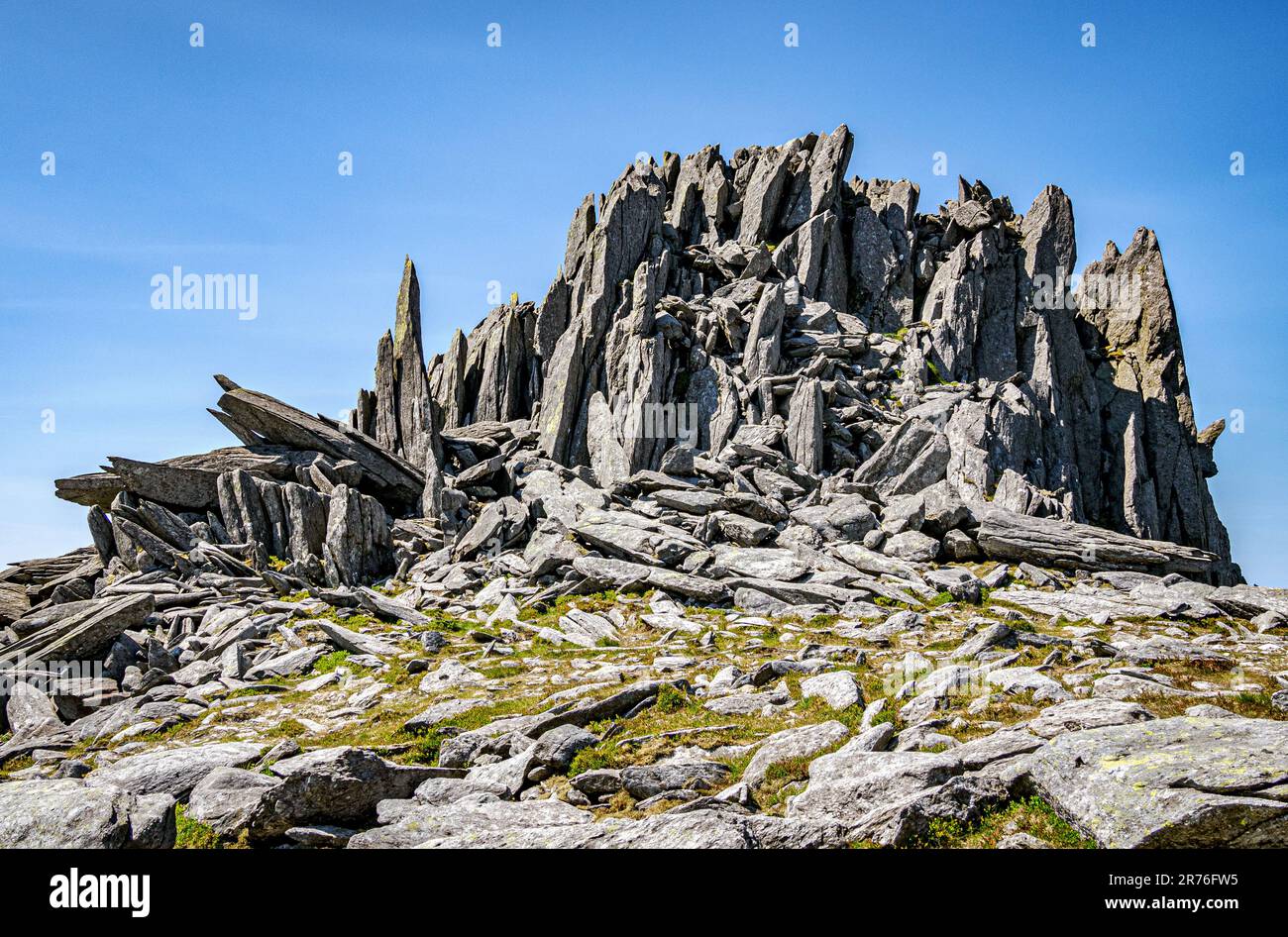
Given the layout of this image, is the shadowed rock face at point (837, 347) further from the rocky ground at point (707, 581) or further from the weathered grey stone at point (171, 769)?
the weathered grey stone at point (171, 769)

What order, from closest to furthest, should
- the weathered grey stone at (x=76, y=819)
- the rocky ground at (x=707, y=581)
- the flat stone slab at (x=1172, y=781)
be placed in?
the flat stone slab at (x=1172, y=781) < the weathered grey stone at (x=76, y=819) < the rocky ground at (x=707, y=581)

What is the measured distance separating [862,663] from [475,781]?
13.0 m

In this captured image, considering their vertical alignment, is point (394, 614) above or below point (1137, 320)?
below

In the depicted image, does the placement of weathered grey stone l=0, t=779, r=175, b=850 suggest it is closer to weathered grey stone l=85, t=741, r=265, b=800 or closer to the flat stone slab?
weathered grey stone l=85, t=741, r=265, b=800

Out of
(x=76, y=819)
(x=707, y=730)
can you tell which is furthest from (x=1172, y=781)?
(x=76, y=819)

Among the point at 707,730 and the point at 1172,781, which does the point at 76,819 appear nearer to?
the point at 707,730

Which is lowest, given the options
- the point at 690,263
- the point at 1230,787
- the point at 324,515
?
the point at 1230,787

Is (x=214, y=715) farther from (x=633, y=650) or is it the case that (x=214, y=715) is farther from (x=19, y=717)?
(x=633, y=650)

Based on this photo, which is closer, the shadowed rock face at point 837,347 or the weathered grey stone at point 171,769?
the weathered grey stone at point 171,769

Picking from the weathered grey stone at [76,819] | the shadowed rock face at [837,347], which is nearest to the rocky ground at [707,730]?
the weathered grey stone at [76,819]

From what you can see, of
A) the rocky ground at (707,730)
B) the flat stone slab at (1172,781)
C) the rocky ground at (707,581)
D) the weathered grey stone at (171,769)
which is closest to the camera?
the flat stone slab at (1172,781)

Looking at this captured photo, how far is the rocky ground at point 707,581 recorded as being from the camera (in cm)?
1297

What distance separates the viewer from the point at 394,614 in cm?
3425
